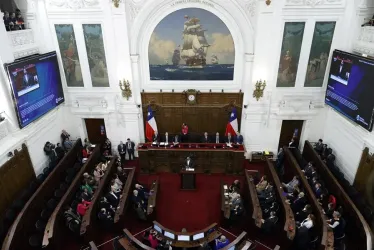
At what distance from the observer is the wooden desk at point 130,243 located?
7057mm

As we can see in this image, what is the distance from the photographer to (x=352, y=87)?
9789mm

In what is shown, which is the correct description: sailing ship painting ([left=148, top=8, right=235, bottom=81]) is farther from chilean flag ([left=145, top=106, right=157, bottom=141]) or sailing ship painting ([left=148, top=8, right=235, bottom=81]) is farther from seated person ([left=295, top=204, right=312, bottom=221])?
seated person ([left=295, top=204, right=312, bottom=221])

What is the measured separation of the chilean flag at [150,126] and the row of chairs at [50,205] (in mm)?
3280

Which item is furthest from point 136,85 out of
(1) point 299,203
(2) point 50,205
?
(1) point 299,203

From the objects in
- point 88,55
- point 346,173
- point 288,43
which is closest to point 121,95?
point 88,55

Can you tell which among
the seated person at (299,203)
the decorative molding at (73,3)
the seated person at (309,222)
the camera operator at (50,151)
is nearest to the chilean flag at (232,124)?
the seated person at (299,203)

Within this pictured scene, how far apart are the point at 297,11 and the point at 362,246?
8.44 m

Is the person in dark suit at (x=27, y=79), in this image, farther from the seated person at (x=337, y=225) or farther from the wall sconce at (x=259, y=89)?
the seated person at (x=337, y=225)

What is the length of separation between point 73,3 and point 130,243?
9.29 metres

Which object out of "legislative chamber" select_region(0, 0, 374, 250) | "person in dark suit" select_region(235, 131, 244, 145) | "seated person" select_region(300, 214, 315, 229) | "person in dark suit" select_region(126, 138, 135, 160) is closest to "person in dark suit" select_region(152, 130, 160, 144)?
"legislative chamber" select_region(0, 0, 374, 250)

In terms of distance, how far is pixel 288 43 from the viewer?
1111cm

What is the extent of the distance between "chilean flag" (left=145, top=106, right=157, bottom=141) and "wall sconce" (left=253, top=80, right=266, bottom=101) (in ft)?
15.4

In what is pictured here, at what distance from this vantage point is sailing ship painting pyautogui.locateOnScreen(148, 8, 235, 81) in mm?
11250

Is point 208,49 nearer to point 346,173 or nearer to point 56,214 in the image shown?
point 346,173
